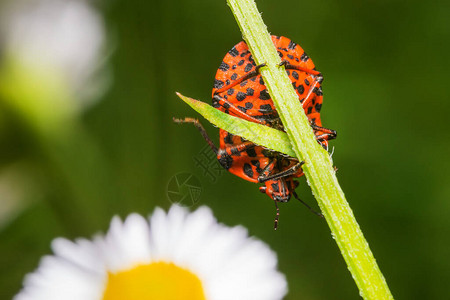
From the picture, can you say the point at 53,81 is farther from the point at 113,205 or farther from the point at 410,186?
the point at 410,186

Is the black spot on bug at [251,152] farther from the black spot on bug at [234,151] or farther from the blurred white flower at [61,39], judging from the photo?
the blurred white flower at [61,39]

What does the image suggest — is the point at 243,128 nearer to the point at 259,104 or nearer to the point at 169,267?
the point at 259,104

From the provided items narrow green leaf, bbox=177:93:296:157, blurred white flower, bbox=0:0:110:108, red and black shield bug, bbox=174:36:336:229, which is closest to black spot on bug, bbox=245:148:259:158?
red and black shield bug, bbox=174:36:336:229

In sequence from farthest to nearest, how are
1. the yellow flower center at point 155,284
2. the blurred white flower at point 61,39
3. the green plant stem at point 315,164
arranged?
the blurred white flower at point 61,39, the yellow flower center at point 155,284, the green plant stem at point 315,164

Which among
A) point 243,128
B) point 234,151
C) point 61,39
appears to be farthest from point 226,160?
point 61,39

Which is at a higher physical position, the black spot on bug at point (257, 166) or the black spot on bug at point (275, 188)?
the black spot on bug at point (257, 166)

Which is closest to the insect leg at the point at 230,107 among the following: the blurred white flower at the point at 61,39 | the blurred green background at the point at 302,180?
the blurred green background at the point at 302,180

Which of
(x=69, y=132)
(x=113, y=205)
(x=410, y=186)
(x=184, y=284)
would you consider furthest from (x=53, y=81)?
(x=410, y=186)
